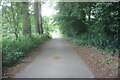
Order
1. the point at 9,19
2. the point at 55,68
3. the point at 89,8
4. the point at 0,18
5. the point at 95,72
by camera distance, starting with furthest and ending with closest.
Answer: the point at 89,8
the point at 9,19
the point at 0,18
the point at 55,68
the point at 95,72

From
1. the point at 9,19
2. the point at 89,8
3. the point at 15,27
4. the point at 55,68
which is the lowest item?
the point at 55,68

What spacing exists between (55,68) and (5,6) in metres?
5.75

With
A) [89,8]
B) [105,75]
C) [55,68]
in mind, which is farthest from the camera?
[89,8]

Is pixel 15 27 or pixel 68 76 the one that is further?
pixel 15 27

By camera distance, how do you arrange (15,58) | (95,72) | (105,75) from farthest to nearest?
(15,58)
(95,72)
(105,75)

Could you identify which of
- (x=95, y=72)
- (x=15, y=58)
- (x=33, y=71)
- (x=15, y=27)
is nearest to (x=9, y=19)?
(x=15, y=27)

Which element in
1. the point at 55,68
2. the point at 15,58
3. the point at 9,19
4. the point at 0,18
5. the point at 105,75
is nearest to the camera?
the point at 105,75

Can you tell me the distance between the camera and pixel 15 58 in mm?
6887

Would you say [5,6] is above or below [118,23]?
above

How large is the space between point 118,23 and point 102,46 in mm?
2522

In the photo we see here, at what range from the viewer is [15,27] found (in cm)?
965

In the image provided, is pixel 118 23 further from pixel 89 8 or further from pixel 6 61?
pixel 6 61

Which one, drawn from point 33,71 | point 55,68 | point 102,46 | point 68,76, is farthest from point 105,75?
point 102,46

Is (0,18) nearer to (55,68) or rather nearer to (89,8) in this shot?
(55,68)
